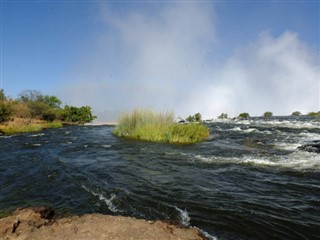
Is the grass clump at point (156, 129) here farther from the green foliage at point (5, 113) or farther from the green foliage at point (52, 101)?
the green foliage at point (52, 101)

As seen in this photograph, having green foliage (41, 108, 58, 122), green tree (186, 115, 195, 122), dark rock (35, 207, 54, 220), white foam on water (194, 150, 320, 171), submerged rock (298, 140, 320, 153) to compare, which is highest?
green tree (186, 115, 195, 122)

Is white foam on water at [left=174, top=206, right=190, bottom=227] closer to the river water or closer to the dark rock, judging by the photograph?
the river water

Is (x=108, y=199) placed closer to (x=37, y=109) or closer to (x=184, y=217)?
(x=184, y=217)

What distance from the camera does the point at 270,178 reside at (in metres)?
9.83

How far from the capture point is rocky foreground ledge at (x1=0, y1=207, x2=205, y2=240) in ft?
15.0

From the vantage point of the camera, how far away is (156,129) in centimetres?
2089

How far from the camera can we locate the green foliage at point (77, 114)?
5266cm

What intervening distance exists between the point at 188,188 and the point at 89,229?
4.46 m

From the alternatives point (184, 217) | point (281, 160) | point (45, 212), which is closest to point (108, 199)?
point (45, 212)

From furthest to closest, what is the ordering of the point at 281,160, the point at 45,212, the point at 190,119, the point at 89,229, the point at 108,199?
the point at 190,119
the point at 281,160
the point at 108,199
the point at 45,212
the point at 89,229

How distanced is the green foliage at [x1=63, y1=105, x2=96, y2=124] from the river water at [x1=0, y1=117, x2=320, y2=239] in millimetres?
38548

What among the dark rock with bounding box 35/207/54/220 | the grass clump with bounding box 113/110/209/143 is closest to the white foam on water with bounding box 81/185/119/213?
the dark rock with bounding box 35/207/54/220

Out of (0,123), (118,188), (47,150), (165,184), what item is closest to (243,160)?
(165,184)

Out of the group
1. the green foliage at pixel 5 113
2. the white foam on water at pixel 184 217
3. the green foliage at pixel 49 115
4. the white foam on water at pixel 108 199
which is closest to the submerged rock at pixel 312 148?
the white foam on water at pixel 184 217
